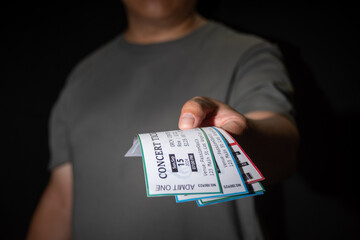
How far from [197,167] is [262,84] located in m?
0.39

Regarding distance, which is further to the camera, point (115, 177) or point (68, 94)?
point (68, 94)

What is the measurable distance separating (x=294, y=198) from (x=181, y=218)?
69 centimetres

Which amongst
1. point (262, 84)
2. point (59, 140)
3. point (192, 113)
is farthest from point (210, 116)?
point (59, 140)

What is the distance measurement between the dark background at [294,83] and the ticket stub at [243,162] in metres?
0.73

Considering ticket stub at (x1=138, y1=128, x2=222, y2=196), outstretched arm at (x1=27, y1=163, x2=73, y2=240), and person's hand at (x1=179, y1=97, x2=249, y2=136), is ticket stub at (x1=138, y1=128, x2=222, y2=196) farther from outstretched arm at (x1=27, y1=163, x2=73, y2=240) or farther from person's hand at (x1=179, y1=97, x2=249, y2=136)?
outstretched arm at (x1=27, y1=163, x2=73, y2=240)

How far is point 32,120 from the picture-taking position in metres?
1.30

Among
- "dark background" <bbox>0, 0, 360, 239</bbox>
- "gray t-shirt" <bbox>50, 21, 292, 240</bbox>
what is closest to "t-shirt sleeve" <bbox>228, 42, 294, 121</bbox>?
"gray t-shirt" <bbox>50, 21, 292, 240</bbox>

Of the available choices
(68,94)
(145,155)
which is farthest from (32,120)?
(145,155)

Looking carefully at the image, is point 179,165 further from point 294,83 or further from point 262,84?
point 294,83

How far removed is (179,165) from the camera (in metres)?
0.33

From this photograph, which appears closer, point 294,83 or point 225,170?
point 225,170

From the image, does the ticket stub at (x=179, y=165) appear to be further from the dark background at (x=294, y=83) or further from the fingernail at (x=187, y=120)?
the dark background at (x=294, y=83)

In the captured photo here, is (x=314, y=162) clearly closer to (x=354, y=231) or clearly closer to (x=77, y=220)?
(x=354, y=231)

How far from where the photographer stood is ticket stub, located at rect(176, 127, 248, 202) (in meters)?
0.33
